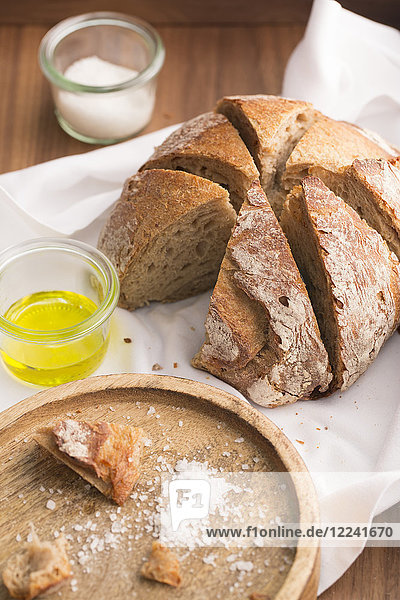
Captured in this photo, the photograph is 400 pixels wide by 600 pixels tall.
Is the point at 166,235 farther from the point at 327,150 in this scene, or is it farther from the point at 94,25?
the point at 94,25

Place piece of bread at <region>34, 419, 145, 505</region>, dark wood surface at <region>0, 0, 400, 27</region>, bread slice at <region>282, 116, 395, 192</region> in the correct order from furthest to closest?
dark wood surface at <region>0, 0, 400, 27</region>
bread slice at <region>282, 116, 395, 192</region>
piece of bread at <region>34, 419, 145, 505</region>

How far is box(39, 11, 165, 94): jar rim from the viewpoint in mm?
3182

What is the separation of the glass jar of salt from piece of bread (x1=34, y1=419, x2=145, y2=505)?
5.29 ft

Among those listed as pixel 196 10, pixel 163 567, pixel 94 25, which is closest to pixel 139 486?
pixel 163 567

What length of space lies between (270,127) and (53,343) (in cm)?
105

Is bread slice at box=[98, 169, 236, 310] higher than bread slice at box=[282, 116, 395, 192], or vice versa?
bread slice at box=[282, 116, 395, 192]

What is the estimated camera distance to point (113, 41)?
3557mm

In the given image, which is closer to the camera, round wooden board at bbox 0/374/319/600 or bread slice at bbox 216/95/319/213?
round wooden board at bbox 0/374/319/600

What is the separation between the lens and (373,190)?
245 centimetres

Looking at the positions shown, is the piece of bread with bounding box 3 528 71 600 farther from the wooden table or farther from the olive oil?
the wooden table

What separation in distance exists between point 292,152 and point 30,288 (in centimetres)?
107

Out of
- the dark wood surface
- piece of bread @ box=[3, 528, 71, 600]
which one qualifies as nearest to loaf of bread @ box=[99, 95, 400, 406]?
piece of bread @ box=[3, 528, 71, 600]

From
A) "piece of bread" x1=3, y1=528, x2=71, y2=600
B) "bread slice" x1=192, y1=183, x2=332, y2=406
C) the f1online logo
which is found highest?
"bread slice" x1=192, y1=183, x2=332, y2=406

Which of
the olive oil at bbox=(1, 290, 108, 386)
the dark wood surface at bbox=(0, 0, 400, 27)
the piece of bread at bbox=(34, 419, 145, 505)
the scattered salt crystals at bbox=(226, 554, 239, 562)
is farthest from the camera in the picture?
the dark wood surface at bbox=(0, 0, 400, 27)
